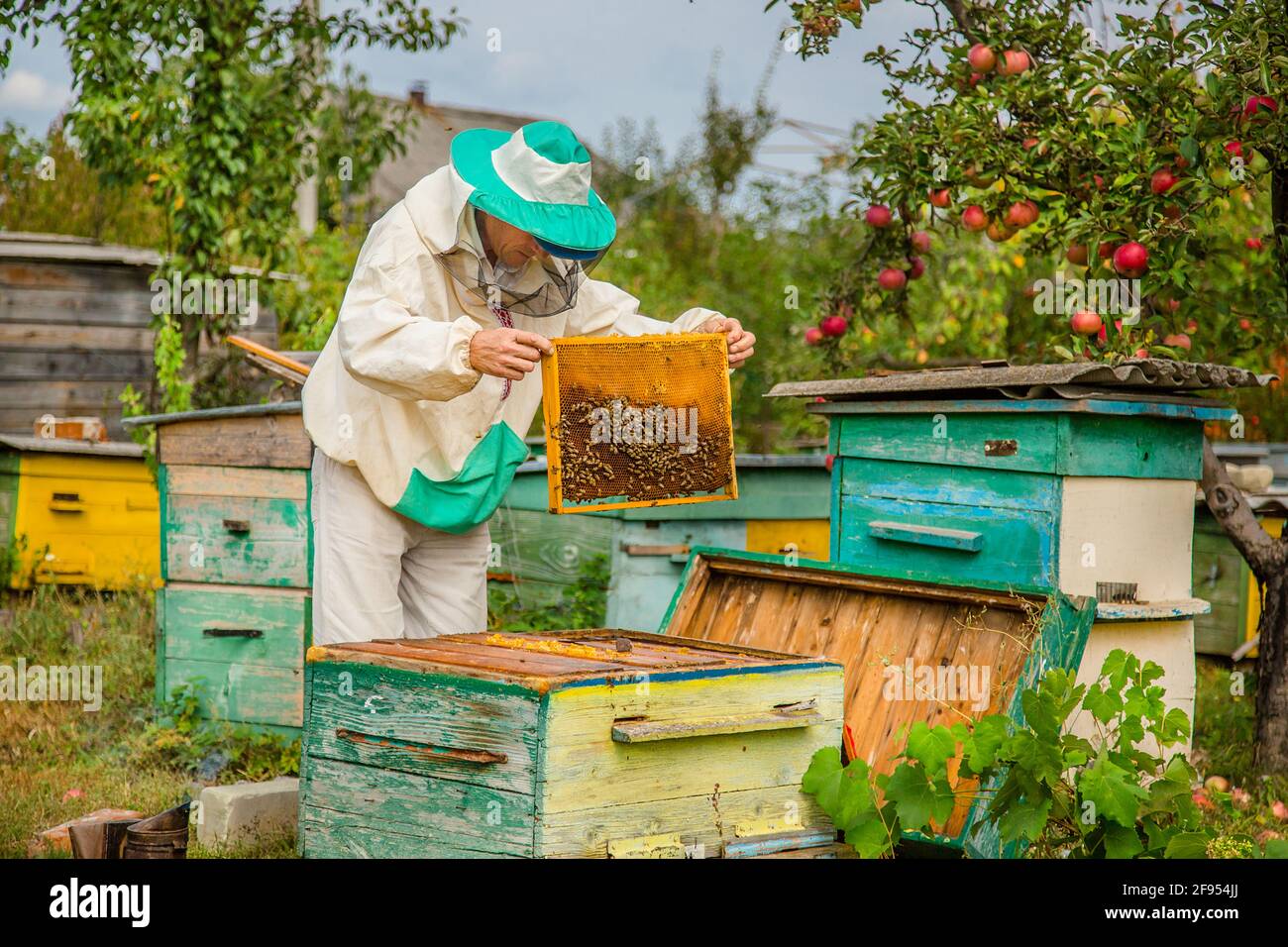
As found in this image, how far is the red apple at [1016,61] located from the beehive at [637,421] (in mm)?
1889

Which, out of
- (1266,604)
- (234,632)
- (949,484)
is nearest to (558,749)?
(949,484)

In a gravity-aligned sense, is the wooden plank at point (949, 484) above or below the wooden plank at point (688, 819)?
above

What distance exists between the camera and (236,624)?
15.1 ft

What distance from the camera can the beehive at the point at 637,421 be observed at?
3.15 m

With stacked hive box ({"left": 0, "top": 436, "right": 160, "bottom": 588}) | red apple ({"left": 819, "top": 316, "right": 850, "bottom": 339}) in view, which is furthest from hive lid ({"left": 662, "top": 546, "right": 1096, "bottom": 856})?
stacked hive box ({"left": 0, "top": 436, "right": 160, "bottom": 588})

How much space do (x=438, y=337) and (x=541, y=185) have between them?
1.63ft

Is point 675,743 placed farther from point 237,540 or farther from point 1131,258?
point 237,540

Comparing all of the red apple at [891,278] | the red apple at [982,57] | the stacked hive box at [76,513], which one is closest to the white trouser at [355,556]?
the red apple at [891,278]

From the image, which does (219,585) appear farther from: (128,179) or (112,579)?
(128,179)

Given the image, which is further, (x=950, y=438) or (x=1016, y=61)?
(x=1016, y=61)

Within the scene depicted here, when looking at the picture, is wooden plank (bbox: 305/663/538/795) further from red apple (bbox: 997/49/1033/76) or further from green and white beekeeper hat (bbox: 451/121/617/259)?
red apple (bbox: 997/49/1033/76)

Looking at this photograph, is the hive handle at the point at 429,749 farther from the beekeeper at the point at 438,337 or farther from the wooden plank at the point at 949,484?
the wooden plank at the point at 949,484

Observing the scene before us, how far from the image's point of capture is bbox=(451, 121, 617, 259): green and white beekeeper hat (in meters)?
3.19

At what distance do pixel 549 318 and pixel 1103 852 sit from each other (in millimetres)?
1918
